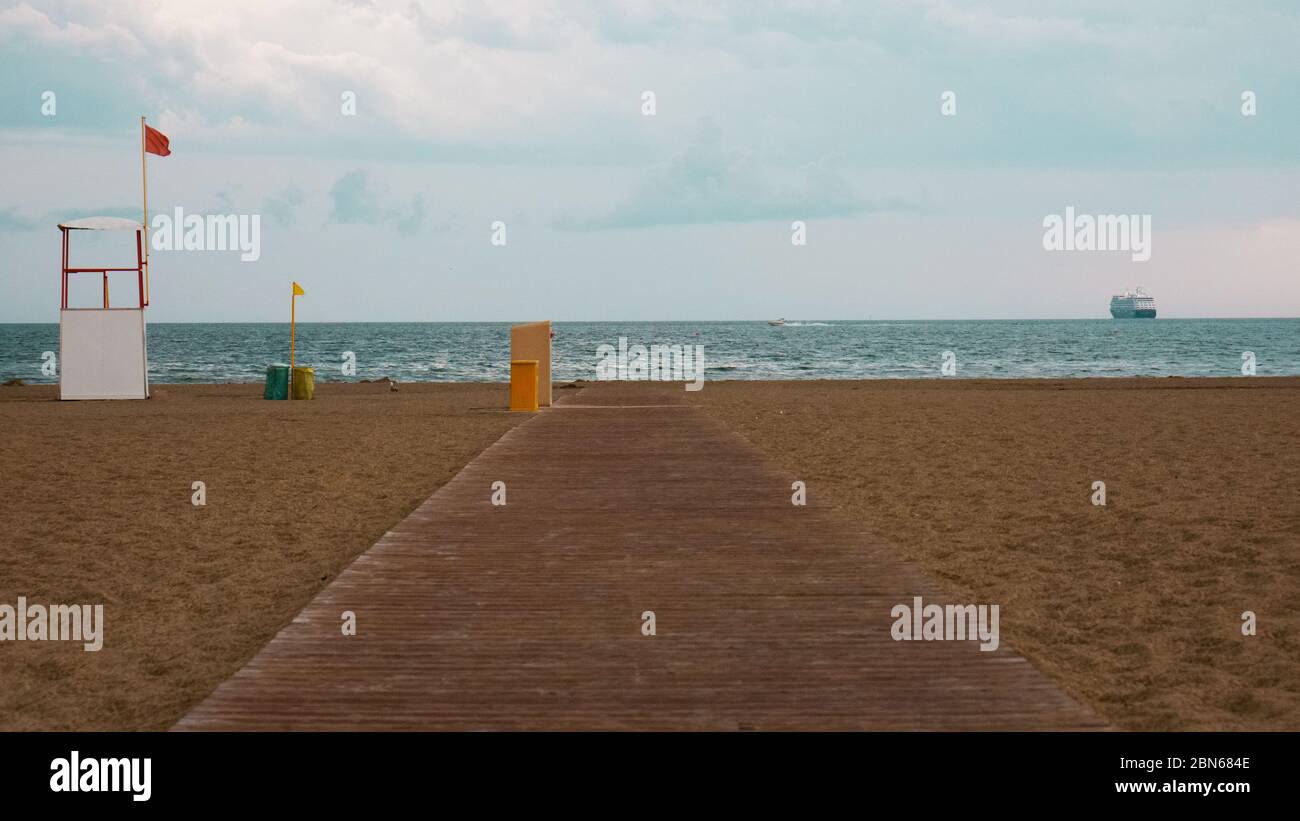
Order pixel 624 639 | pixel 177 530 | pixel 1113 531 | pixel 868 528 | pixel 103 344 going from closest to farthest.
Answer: pixel 624 639
pixel 868 528
pixel 1113 531
pixel 177 530
pixel 103 344

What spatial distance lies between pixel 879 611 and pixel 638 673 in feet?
6.31

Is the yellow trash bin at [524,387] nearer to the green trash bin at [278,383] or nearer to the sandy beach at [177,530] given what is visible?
the sandy beach at [177,530]

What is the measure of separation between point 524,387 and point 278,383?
9.71m

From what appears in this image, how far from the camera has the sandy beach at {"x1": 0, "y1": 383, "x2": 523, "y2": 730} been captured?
623 centimetres

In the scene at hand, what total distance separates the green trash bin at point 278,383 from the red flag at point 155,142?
21.1 feet

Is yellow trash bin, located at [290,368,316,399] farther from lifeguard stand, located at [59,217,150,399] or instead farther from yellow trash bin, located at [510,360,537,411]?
yellow trash bin, located at [510,360,537,411]

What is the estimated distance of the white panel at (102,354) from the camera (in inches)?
1136

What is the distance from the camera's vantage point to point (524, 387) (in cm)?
2539

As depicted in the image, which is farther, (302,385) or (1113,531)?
(302,385)

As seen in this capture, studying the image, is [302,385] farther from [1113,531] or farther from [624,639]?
[624,639]

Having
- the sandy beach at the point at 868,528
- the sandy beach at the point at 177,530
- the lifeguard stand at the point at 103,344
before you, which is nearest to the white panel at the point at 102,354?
the lifeguard stand at the point at 103,344

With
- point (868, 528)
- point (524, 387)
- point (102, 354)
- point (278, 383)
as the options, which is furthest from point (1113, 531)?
point (102, 354)
